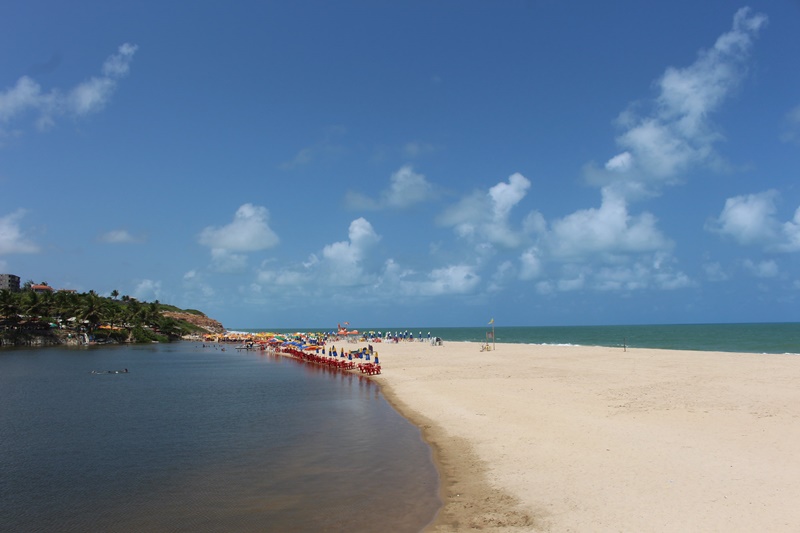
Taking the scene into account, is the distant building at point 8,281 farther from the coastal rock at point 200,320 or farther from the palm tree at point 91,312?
the palm tree at point 91,312

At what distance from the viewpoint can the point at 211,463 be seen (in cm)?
1496

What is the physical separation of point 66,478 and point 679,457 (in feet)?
57.2

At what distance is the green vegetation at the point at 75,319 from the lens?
265 feet

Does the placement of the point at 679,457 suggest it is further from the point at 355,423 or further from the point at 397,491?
the point at 355,423

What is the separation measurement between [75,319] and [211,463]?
9838 centimetres

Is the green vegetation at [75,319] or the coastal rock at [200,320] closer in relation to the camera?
the green vegetation at [75,319]

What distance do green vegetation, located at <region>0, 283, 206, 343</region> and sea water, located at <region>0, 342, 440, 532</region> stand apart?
64.9 meters

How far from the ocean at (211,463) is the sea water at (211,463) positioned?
0.05 metres

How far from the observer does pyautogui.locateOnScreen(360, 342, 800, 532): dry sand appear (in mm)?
9695

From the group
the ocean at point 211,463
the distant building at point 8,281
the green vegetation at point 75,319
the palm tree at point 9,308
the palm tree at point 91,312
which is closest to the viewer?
the ocean at point 211,463

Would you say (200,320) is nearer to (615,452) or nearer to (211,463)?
(211,463)

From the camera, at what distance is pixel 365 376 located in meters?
38.6

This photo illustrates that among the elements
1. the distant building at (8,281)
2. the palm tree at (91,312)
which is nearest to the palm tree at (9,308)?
the palm tree at (91,312)

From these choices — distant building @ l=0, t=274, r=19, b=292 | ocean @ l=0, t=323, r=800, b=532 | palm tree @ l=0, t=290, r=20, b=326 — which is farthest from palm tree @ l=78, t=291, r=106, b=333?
distant building @ l=0, t=274, r=19, b=292
